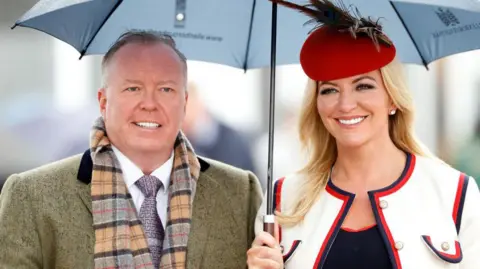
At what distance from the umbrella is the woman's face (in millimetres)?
228

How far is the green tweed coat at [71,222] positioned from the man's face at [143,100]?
0.19 meters

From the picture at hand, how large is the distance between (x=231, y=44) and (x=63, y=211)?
107cm

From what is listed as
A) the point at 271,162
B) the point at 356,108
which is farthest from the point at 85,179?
the point at 356,108

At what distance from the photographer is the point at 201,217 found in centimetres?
357

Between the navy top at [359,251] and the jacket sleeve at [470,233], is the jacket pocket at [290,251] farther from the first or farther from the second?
the jacket sleeve at [470,233]

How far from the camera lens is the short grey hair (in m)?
3.64

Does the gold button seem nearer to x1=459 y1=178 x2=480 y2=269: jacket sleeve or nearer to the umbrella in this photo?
x1=459 y1=178 x2=480 y2=269: jacket sleeve

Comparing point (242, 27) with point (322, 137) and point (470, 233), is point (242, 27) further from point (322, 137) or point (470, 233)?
point (470, 233)

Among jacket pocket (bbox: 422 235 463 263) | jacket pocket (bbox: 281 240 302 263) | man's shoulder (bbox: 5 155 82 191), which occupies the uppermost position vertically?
man's shoulder (bbox: 5 155 82 191)

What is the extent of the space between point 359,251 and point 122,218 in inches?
34.4

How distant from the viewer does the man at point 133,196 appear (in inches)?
131

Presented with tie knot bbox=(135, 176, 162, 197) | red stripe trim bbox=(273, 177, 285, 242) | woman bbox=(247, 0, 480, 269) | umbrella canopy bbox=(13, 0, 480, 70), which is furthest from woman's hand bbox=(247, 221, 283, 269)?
umbrella canopy bbox=(13, 0, 480, 70)

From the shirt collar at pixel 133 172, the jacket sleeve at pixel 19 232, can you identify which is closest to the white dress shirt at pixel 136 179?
the shirt collar at pixel 133 172

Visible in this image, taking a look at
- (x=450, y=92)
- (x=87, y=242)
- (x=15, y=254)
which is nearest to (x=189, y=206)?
(x=87, y=242)
